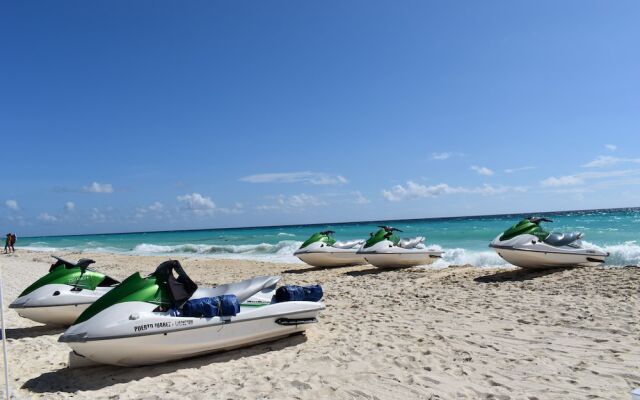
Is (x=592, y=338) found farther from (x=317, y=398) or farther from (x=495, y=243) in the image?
(x=495, y=243)

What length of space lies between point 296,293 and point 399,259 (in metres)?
7.04

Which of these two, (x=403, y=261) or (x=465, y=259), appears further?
(x=465, y=259)

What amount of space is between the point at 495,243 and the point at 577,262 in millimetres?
1787

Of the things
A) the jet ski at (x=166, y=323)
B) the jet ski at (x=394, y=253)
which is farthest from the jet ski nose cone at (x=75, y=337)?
the jet ski at (x=394, y=253)

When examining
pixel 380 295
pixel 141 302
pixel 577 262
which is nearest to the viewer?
pixel 141 302

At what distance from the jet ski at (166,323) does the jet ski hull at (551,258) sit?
20.6ft

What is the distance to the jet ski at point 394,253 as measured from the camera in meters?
12.4

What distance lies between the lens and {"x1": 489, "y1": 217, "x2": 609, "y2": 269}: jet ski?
33.0 ft

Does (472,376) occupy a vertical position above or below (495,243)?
below

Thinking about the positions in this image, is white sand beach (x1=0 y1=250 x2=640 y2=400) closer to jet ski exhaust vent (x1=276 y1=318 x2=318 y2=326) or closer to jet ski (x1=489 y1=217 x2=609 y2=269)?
jet ski exhaust vent (x1=276 y1=318 x2=318 y2=326)

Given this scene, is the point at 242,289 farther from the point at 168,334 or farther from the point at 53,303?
the point at 53,303

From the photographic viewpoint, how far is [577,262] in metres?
10.1

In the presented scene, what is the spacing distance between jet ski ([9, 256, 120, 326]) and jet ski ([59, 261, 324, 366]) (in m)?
1.76

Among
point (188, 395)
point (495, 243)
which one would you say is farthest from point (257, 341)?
→ point (495, 243)
